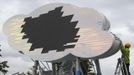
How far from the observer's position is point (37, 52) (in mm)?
21891

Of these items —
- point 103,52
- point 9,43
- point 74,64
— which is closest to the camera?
point 103,52

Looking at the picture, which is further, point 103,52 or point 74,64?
point 74,64

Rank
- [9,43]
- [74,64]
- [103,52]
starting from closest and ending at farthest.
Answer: [103,52] < [74,64] < [9,43]

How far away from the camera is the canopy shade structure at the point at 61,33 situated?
2012cm

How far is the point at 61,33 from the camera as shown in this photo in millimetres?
21422

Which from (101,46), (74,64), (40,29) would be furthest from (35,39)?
(101,46)

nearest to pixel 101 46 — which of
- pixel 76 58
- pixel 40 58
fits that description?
pixel 76 58

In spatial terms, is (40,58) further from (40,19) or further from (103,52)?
(103,52)

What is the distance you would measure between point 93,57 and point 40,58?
9.77 ft

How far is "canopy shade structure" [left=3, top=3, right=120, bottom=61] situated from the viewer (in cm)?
2012

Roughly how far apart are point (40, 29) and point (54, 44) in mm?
1196

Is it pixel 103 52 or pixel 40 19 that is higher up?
pixel 40 19

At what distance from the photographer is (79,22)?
20.9 meters

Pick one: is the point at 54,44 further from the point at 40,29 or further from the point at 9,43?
the point at 9,43
